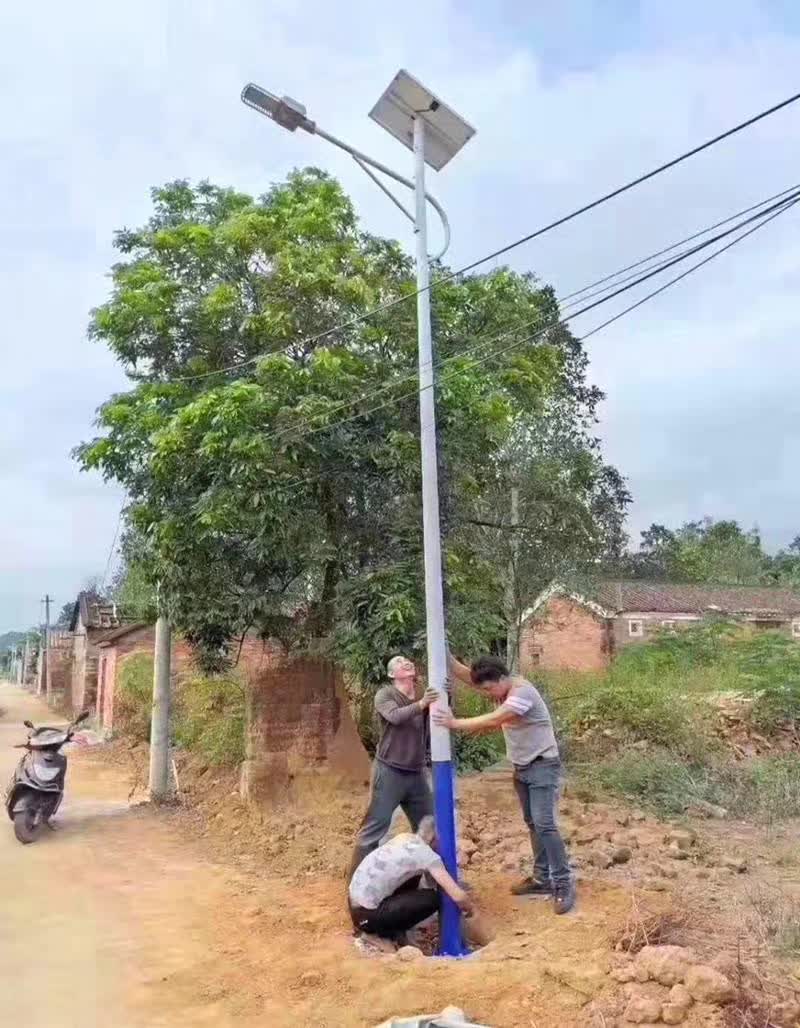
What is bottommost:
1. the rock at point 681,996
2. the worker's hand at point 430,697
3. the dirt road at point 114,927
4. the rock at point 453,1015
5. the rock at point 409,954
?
the dirt road at point 114,927

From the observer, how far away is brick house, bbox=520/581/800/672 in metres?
30.9

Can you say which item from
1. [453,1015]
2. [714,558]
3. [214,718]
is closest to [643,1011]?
[453,1015]

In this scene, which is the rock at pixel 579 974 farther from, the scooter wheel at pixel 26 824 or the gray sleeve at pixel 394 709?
the scooter wheel at pixel 26 824

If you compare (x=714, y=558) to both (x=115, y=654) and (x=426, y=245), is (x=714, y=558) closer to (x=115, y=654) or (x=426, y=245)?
(x=115, y=654)

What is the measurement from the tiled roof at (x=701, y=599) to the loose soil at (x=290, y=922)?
24531 millimetres

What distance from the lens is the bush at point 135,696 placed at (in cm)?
1769

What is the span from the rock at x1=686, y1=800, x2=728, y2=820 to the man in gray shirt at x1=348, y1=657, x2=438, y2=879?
4.07m

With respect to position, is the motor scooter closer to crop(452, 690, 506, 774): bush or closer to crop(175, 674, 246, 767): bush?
crop(175, 674, 246, 767): bush

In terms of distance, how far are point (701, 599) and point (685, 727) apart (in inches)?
986

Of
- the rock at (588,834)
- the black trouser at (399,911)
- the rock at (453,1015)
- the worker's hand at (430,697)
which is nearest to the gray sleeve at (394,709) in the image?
the worker's hand at (430,697)

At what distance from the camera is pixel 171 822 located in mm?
9883

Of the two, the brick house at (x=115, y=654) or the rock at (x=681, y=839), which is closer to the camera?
the rock at (x=681, y=839)

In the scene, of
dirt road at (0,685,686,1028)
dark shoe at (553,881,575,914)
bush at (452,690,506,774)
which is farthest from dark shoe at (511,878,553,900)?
bush at (452,690,506,774)

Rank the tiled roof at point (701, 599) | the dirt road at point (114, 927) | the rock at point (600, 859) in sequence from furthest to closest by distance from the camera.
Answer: the tiled roof at point (701, 599) → the rock at point (600, 859) → the dirt road at point (114, 927)
